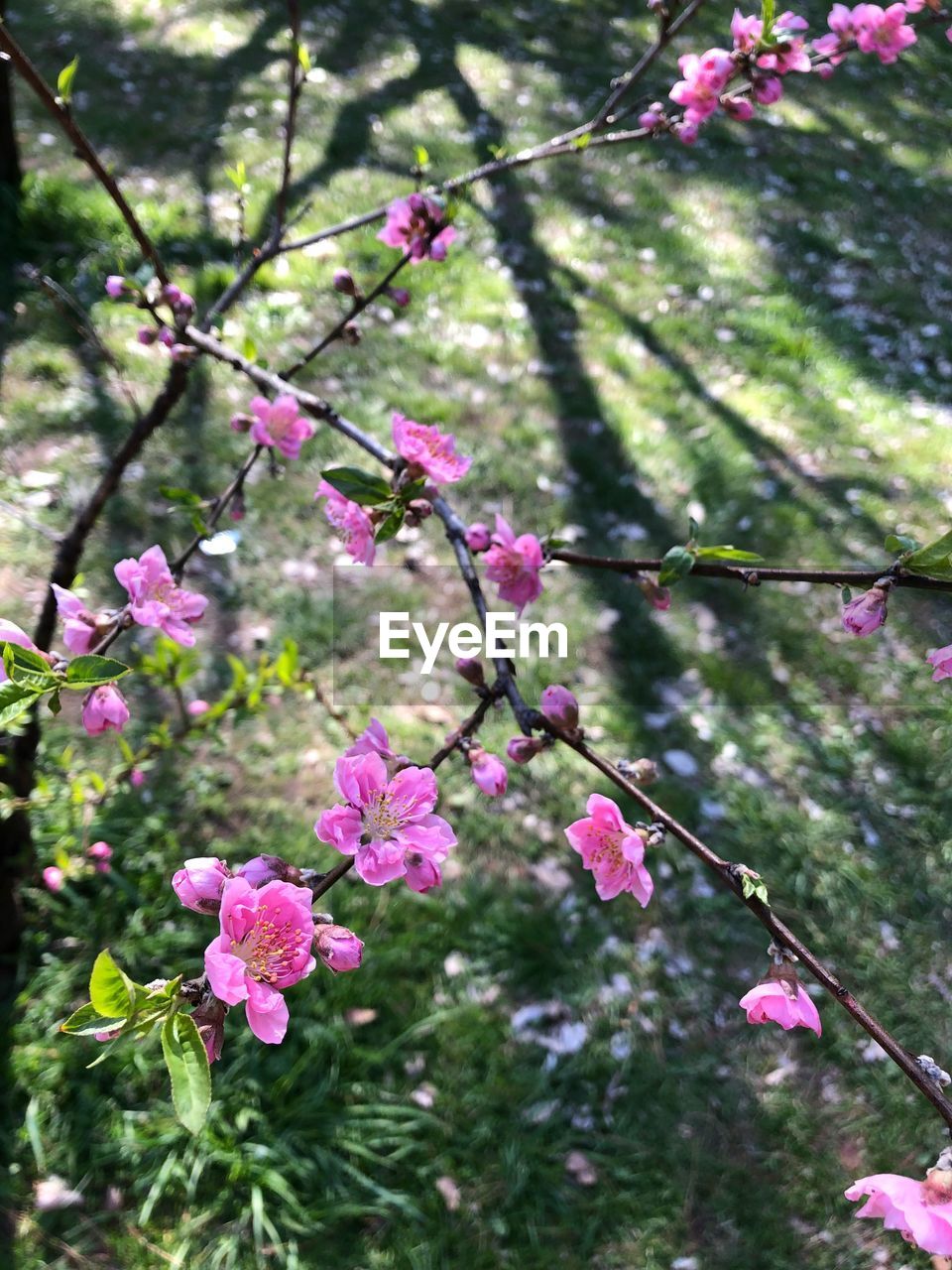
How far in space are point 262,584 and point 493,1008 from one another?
63.8 inches

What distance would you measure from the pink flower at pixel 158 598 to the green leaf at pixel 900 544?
716mm

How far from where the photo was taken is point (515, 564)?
3.75ft

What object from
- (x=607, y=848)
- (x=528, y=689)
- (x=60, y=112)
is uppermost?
(x=60, y=112)

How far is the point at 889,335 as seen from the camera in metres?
4.78

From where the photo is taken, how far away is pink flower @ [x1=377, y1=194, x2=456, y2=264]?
1.37 metres

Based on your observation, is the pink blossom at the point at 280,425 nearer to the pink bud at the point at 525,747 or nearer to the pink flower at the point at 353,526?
the pink flower at the point at 353,526

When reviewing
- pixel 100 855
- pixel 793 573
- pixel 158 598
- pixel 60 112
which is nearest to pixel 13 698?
pixel 158 598

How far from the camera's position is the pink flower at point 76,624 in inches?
38.4

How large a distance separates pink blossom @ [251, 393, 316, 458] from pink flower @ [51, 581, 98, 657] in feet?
1.24

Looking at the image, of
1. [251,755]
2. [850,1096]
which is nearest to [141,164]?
[251,755]

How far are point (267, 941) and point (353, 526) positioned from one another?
53 centimetres

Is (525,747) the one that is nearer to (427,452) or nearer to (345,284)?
(427,452)

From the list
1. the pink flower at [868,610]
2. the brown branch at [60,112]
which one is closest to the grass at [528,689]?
the brown branch at [60,112]

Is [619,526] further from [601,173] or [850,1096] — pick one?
[601,173]
